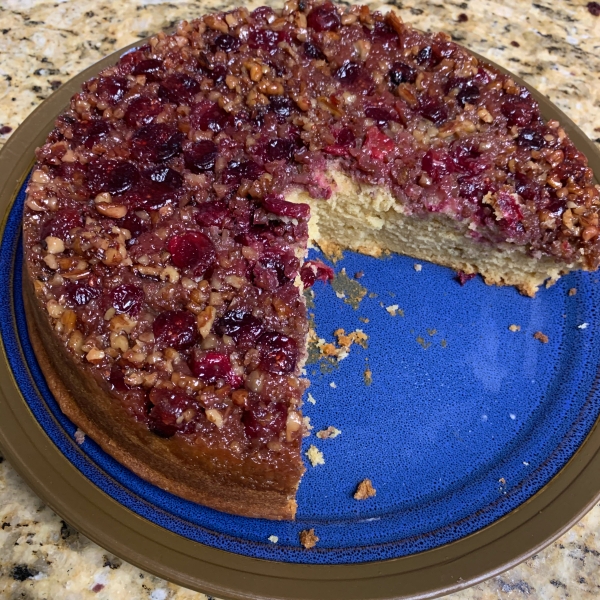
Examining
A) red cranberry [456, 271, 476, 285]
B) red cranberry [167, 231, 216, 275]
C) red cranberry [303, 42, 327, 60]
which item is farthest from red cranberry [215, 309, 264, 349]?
red cranberry [303, 42, 327, 60]

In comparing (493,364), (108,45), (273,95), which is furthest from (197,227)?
(108,45)

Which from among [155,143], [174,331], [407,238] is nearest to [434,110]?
[407,238]

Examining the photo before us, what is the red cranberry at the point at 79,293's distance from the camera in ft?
8.16

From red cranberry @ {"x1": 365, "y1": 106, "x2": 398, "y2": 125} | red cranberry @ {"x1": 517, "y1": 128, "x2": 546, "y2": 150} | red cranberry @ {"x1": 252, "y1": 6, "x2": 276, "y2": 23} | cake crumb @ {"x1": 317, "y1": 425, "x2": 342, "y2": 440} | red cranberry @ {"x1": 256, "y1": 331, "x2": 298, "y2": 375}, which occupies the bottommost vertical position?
cake crumb @ {"x1": 317, "y1": 425, "x2": 342, "y2": 440}

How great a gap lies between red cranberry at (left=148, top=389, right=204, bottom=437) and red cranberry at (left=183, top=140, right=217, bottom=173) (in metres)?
1.21

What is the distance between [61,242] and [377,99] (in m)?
1.86

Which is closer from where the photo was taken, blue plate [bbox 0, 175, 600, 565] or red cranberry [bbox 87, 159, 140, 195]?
blue plate [bbox 0, 175, 600, 565]

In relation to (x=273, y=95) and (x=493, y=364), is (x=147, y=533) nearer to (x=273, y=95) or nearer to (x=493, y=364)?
(x=493, y=364)

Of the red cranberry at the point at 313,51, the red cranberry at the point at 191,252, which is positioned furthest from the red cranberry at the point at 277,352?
the red cranberry at the point at 313,51

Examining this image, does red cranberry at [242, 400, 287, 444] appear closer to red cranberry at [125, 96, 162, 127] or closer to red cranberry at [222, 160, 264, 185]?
red cranberry at [222, 160, 264, 185]

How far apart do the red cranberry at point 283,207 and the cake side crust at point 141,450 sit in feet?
3.89

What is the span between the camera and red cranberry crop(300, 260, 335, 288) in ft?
10.9

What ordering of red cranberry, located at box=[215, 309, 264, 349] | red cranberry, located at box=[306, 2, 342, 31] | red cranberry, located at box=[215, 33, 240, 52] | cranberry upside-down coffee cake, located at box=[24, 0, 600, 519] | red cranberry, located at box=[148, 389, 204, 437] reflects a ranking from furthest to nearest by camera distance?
red cranberry, located at box=[306, 2, 342, 31], red cranberry, located at box=[215, 33, 240, 52], red cranberry, located at box=[215, 309, 264, 349], cranberry upside-down coffee cake, located at box=[24, 0, 600, 519], red cranberry, located at box=[148, 389, 204, 437]

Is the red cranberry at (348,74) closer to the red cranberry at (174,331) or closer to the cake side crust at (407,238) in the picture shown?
the cake side crust at (407,238)
